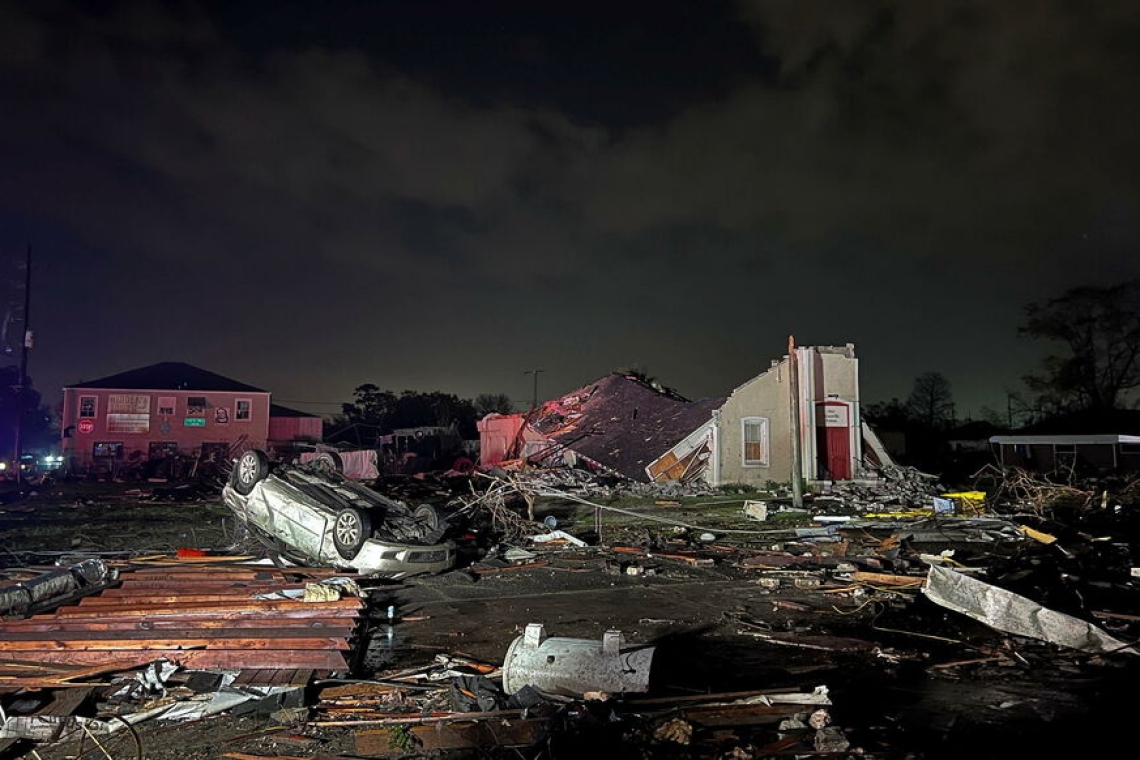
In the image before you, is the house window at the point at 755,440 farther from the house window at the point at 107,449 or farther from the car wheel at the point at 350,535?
the house window at the point at 107,449

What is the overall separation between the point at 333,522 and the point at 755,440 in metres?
19.0

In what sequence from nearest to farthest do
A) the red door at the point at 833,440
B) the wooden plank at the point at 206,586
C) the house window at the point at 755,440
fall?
1. the wooden plank at the point at 206,586
2. the house window at the point at 755,440
3. the red door at the point at 833,440

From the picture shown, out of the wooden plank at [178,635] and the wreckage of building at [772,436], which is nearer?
the wooden plank at [178,635]

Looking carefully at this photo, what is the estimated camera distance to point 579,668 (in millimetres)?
5773

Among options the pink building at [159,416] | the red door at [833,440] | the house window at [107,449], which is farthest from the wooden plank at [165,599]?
the house window at [107,449]

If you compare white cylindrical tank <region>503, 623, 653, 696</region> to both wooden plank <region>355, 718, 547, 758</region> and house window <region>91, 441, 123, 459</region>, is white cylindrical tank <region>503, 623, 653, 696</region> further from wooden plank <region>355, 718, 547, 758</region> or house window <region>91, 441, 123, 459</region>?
house window <region>91, 441, 123, 459</region>

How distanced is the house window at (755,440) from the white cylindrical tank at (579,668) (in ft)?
70.4

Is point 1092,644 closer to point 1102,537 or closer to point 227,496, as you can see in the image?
point 1102,537

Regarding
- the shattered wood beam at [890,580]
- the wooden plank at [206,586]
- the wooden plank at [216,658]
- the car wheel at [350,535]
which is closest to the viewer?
the wooden plank at [216,658]

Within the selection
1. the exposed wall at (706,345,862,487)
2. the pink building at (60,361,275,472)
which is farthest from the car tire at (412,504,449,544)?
the pink building at (60,361,275,472)

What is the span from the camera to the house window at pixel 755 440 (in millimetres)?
26625

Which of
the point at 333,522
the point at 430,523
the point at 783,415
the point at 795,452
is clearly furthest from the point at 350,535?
the point at 783,415


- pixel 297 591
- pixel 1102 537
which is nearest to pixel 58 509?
pixel 297 591

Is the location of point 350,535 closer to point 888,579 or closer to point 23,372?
point 888,579
